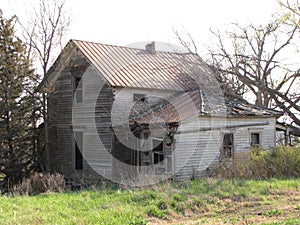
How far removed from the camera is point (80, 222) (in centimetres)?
883

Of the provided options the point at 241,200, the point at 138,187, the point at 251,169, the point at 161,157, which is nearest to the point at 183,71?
the point at 161,157

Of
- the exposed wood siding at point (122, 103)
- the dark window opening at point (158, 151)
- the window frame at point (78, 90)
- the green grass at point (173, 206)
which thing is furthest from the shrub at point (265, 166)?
the window frame at point (78, 90)

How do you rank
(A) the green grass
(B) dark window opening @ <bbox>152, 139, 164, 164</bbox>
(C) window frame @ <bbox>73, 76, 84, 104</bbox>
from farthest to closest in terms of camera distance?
(C) window frame @ <bbox>73, 76, 84, 104</bbox>, (B) dark window opening @ <bbox>152, 139, 164, 164</bbox>, (A) the green grass

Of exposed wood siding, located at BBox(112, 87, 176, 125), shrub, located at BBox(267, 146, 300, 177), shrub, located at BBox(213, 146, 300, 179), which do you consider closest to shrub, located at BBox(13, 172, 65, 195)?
exposed wood siding, located at BBox(112, 87, 176, 125)

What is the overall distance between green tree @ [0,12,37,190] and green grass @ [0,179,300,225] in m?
8.35

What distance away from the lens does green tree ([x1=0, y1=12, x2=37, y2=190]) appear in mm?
20125

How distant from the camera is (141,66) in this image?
72.4ft

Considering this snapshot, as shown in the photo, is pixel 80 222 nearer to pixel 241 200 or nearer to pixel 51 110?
pixel 241 200

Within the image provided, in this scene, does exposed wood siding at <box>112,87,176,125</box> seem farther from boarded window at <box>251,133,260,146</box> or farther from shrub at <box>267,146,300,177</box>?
shrub at <box>267,146,300,177</box>

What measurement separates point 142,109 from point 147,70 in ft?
9.84

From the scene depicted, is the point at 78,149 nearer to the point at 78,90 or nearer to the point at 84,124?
the point at 84,124

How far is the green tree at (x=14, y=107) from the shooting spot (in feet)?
66.0

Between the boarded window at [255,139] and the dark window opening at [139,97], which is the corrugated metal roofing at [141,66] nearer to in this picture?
the dark window opening at [139,97]

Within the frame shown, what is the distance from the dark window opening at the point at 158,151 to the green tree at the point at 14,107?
22.7 ft
